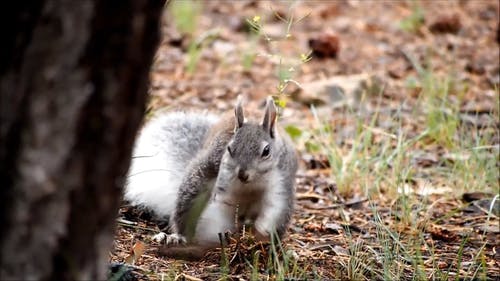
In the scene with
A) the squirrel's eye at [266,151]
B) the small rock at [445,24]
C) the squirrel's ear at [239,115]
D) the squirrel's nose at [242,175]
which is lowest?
the squirrel's nose at [242,175]

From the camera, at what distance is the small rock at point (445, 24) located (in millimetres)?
7129

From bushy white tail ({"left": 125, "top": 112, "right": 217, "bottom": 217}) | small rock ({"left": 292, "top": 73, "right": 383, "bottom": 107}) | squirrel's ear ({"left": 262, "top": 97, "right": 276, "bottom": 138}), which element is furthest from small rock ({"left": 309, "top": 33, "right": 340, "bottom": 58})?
squirrel's ear ({"left": 262, "top": 97, "right": 276, "bottom": 138})

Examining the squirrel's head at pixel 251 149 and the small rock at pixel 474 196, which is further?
the small rock at pixel 474 196

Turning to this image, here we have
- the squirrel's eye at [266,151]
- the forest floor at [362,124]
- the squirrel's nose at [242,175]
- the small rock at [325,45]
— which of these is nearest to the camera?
the forest floor at [362,124]

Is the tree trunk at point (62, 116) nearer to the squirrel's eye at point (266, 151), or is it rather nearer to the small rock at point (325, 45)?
the squirrel's eye at point (266, 151)

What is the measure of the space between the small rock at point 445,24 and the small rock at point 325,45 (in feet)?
3.92

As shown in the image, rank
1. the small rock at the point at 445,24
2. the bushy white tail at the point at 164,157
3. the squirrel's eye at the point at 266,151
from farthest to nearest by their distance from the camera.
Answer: the small rock at the point at 445,24, the bushy white tail at the point at 164,157, the squirrel's eye at the point at 266,151

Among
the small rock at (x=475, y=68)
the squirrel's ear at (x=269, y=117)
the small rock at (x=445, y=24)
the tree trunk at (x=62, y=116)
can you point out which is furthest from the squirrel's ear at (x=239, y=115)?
the small rock at (x=445, y=24)

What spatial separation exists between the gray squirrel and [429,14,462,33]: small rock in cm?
390

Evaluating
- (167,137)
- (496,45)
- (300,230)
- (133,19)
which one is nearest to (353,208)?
(300,230)

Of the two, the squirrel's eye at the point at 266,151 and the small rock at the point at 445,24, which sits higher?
the small rock at the point at 445,24

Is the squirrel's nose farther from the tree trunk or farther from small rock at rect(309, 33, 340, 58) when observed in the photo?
small rock at rect(309, 33, 340, 58)

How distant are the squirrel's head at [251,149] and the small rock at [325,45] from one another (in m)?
3.08

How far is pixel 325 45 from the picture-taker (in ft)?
20.9
